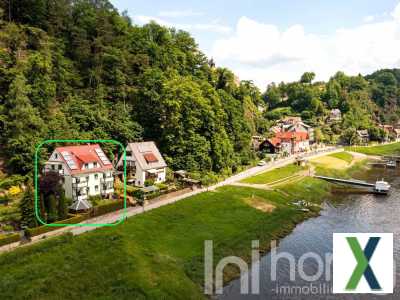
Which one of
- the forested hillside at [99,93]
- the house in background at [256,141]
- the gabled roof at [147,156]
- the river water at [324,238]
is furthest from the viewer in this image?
the house in background at [256,141]

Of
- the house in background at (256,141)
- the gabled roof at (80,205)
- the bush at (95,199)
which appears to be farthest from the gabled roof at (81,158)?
the house in background at (256,141)

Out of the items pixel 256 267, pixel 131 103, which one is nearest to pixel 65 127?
pixel 131 103

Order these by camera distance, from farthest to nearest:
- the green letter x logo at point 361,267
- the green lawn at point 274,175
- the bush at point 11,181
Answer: the green lawn at point 274,175, the bush at point 11,181, the green letter x logo at point 361,267

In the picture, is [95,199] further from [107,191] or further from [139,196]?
[139,196]

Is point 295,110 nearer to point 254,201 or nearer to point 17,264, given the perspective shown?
point 254,201

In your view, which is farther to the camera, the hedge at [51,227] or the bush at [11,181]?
the bush at [11,181]

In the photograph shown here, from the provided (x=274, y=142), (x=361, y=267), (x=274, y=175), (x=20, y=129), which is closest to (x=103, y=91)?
(x=20, y=129)

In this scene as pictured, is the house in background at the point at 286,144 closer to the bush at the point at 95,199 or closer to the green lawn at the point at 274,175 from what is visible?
the green lawn at the point at 274,175
